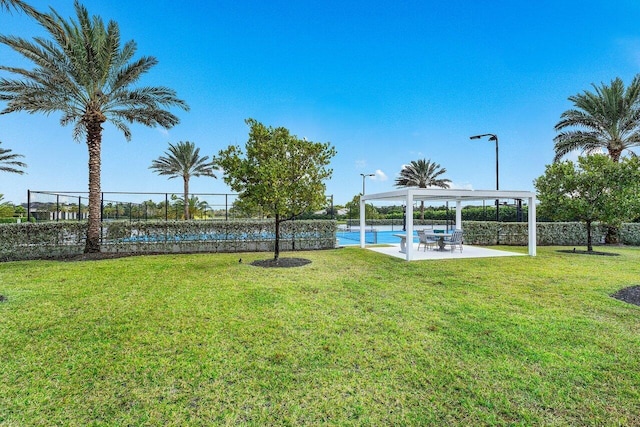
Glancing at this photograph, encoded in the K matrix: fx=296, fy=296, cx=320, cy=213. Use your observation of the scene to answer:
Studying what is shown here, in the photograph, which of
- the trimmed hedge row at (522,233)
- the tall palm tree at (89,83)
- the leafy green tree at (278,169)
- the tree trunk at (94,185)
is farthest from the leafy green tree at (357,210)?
the tree trunk at (94,185)

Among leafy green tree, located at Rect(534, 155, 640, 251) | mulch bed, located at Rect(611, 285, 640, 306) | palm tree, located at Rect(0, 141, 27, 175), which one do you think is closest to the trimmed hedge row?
leafy green tree, located at Rect(534, 155, 640, 251)

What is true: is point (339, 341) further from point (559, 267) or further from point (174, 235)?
point (174, 235)

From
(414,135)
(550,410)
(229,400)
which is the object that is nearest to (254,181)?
(229,400)

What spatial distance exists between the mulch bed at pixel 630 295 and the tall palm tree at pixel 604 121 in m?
14.2

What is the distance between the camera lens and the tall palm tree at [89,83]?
10.3 metres

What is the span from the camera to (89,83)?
11.1 metres

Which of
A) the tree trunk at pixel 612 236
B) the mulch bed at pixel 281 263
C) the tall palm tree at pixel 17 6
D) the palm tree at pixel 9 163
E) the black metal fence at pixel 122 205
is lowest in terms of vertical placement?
the mulch bed at pixel 281 263

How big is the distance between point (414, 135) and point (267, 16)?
16.4m

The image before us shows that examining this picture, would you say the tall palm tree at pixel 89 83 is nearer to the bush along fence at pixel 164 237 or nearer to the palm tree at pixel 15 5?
the bush along fence at pixel 164 237

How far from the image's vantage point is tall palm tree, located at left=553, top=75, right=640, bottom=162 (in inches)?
605

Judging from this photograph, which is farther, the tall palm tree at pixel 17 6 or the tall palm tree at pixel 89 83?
the tall palm tree at pixel 89 83

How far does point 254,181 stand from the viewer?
925 centimetres

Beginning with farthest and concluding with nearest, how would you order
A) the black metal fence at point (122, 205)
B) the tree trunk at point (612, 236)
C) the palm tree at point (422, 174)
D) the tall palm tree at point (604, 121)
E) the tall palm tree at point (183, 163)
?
the palm tree at point (422, 174) → the tall palm tree at point (183, 163) → the tree trunk at point (612, 236) → the tall palm tree at point (604, 121) → the black metal fence at point (122, 205)

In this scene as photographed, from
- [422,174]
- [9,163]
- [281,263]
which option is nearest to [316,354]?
[281,263]
